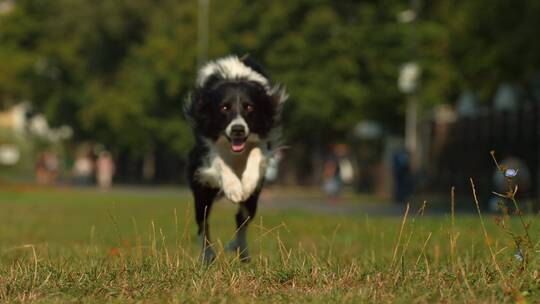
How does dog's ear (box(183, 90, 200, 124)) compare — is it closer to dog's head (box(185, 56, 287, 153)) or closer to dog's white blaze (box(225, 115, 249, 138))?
dog's head (box(185, 56, 287, 153))

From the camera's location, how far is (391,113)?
53656 millimetres

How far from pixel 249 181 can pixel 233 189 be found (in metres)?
0.19

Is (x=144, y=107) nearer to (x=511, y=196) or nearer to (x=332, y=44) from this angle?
(x=332, y=44)

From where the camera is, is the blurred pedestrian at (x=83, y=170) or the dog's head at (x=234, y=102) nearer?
the dog's head at (x=234, y=102)

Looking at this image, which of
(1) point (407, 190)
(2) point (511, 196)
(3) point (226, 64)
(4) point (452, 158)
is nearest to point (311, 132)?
(4) point (452, 158)

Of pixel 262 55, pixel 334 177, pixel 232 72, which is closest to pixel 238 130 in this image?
pixel 232 72

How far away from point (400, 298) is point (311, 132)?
49.4 meters

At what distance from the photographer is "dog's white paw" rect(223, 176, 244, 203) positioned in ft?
31.5

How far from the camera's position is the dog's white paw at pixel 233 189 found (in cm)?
960

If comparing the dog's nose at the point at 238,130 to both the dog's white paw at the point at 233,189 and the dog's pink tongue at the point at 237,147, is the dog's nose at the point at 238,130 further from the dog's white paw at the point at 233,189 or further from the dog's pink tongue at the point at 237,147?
the dog's white paw at the point at 233,189

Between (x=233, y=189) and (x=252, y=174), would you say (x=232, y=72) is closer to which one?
(x=252, y=174)

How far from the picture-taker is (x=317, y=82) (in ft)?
173

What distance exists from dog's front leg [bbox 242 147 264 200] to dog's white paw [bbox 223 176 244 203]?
2.2 inches

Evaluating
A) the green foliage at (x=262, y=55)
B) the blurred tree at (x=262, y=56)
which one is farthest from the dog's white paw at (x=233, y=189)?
the blurred tree at (x=262, y=56)
